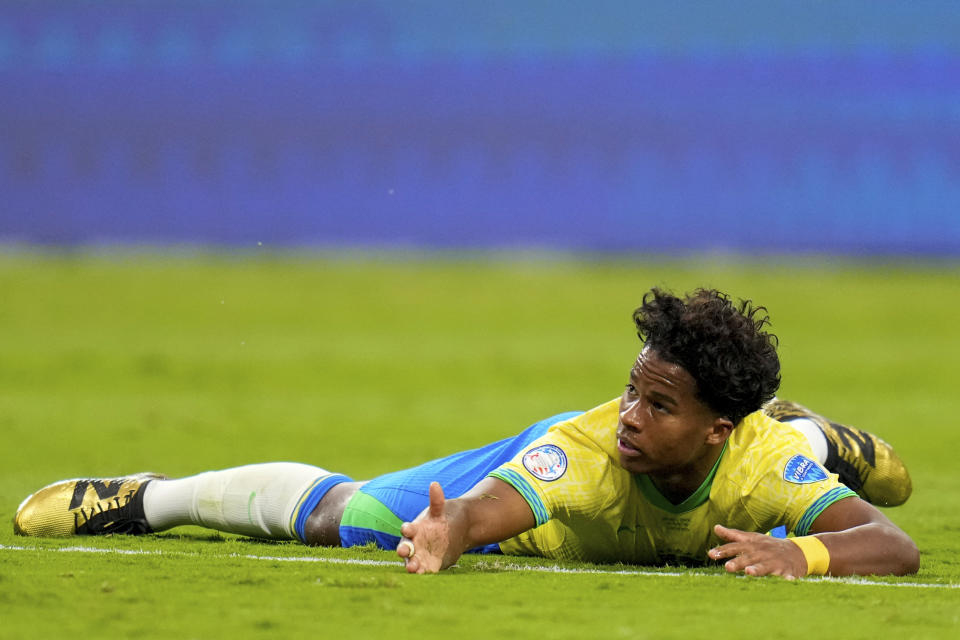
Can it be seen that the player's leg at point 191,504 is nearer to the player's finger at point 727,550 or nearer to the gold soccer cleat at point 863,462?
the player's finger at point 727,550

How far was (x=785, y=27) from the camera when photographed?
13.6 meters

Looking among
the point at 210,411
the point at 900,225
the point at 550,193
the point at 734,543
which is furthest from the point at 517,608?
the point at 900,225

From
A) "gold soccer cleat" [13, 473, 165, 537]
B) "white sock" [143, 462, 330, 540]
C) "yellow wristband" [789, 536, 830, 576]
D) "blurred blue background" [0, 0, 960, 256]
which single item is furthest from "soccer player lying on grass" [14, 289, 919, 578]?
"blurred blue background" [0, 0, 960, 256]

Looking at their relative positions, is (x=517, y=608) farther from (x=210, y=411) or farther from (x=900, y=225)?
(x=900, y=225)

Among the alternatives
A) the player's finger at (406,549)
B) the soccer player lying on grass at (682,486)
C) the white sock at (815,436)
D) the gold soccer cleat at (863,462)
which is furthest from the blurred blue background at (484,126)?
the player's finger at (406,549)

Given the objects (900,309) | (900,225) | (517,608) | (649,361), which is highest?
(900,225)

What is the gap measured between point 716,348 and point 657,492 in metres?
0.47

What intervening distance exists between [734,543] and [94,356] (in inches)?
371

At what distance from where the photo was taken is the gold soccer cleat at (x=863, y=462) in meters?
4.31

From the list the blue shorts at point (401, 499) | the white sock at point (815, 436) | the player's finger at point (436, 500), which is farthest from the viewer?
the white sock at point (815, 436)

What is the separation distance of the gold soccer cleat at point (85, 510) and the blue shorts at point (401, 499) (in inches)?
31.3

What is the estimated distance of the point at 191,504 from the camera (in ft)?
13.5

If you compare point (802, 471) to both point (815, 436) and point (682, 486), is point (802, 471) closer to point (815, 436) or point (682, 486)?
point (682, 486)

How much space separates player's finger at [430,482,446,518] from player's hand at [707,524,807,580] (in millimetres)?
703
